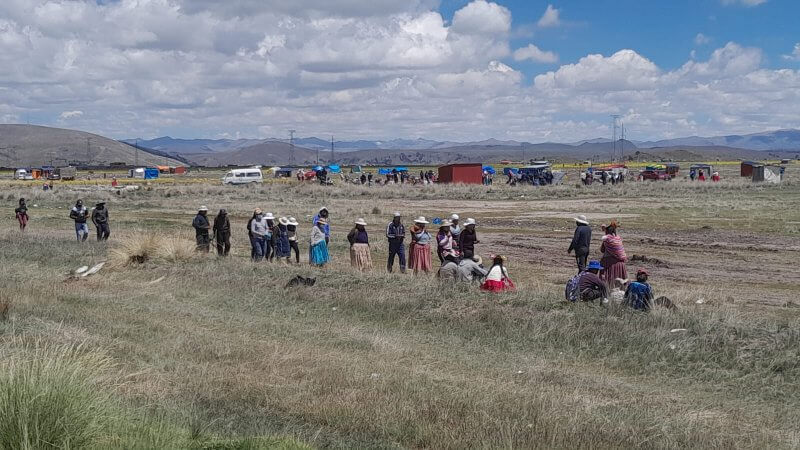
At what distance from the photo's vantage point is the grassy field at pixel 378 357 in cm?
632

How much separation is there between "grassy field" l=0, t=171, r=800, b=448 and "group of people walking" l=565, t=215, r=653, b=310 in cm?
33

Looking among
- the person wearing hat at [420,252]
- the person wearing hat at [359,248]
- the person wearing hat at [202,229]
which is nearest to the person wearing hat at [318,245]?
the person wearing hat at [359,248]

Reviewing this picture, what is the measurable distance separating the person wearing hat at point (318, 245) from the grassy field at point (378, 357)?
667 mm

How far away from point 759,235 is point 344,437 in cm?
2395

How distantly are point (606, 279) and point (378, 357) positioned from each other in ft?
19.2

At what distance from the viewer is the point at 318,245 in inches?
703

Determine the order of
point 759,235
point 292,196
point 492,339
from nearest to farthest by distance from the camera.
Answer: point 492,339
point 759,235
point 292,196

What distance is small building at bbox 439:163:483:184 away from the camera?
64.9 m

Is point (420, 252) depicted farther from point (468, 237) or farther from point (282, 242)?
point (282, 242)

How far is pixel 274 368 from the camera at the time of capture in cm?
867

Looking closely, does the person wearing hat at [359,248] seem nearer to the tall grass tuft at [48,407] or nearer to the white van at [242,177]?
the tall grass tuft at [48,407]

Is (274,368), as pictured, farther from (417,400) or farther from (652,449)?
(652,449)

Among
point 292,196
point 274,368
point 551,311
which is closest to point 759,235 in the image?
point 551,311

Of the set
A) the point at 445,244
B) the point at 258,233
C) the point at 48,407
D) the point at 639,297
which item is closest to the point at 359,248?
the point at 445,244
